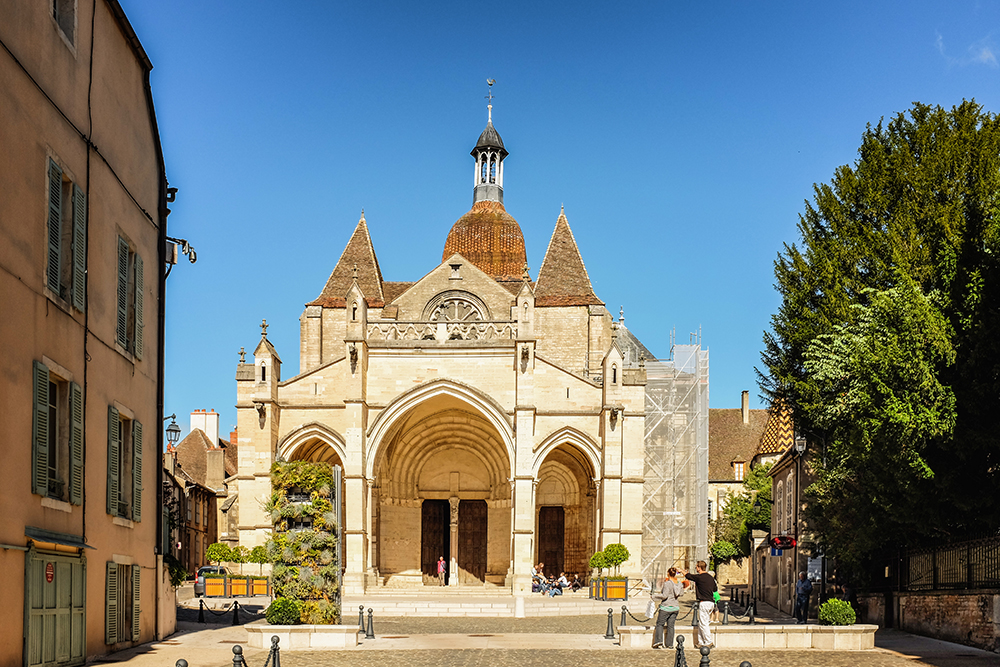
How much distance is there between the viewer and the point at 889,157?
22344 mm

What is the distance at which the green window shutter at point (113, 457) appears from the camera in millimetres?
14148

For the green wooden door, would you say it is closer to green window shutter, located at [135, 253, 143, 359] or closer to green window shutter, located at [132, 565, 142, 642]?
green window shutter, located at [132, 565, 142, 642]

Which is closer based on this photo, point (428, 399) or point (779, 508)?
point (428, 399)

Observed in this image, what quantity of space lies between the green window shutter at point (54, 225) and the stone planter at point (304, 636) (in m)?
6.44

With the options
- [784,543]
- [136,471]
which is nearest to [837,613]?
[784,543]

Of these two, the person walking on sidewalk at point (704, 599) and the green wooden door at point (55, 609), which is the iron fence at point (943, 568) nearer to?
the person walking on sidewalk at point (704, 599)

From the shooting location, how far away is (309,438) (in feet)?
107

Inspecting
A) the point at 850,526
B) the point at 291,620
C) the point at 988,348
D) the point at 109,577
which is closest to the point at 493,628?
the point at 291,620

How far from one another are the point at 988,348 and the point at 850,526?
7.00 meters

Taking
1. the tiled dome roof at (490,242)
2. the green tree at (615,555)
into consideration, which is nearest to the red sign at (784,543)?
the green tree at (615,555)

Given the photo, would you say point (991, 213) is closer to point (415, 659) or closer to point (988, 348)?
point (988, 348)

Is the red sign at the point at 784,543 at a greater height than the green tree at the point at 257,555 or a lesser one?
greater

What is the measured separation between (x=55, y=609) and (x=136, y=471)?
13.4ft

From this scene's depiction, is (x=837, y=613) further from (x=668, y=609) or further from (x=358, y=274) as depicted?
(x=358, y=274)
